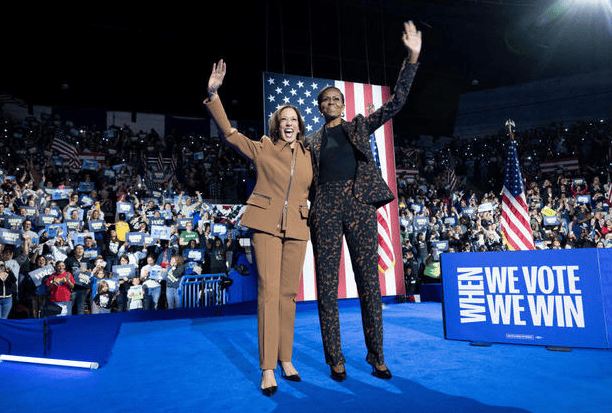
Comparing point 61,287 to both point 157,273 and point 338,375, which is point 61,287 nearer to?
point 157,273

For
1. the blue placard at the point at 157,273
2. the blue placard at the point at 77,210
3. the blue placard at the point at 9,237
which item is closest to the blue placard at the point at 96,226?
the blue placard at the point at 77,210

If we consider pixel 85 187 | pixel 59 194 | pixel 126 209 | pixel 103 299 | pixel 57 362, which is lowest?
pixel 57 362

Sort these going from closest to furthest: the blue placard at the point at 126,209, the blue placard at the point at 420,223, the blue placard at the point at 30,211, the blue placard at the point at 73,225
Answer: the blue placard at the point at 30,211, the blue placard at the point at 73,225, the blue placard at the point at 126,209, the blue placard at the point at 420,223

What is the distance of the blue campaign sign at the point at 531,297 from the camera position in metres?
2.38

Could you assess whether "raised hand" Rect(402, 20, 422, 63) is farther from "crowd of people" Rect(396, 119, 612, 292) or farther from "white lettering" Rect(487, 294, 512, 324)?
"crowd of people" Rect(396, 119, 612, 292)

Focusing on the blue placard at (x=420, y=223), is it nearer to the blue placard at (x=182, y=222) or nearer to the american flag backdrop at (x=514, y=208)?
the american flag backdrop at (x=514, y=208)

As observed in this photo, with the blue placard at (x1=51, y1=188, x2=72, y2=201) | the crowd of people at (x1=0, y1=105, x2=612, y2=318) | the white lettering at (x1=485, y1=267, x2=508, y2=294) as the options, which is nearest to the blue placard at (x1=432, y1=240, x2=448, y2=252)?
the crowd of people at (x1=0, y1=105, x2=612, y2=318)

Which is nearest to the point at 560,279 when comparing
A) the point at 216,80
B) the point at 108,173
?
the point at 216,80

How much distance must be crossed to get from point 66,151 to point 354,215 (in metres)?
9.91

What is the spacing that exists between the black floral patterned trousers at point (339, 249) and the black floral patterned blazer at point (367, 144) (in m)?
0.06

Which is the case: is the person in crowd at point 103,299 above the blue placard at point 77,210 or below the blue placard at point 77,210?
below

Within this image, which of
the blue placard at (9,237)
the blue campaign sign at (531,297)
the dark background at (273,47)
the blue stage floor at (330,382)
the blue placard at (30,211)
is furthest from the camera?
the dark background at (273,47)

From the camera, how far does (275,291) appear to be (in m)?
1.95

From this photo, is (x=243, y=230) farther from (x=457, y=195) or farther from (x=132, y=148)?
(x=457, y=195)
